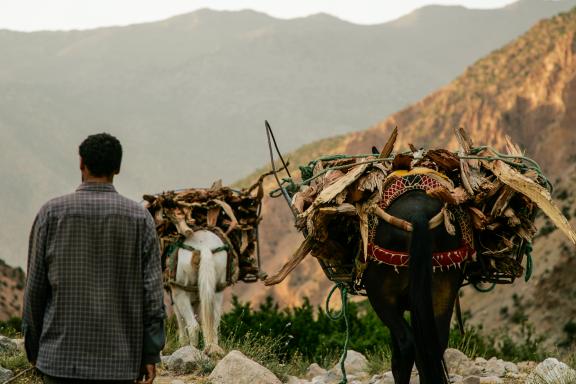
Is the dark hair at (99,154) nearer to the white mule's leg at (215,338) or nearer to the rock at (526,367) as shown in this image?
the white mule's leg at (215,338)

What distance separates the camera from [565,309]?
28375mm

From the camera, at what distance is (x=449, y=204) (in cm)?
638

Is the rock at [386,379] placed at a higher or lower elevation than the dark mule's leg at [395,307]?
lower

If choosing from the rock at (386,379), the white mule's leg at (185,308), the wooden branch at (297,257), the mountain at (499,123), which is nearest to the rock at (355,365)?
the rock at (386,379)

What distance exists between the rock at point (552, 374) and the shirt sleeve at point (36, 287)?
15.7 feet

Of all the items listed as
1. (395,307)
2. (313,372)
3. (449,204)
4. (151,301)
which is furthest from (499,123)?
(151,301)

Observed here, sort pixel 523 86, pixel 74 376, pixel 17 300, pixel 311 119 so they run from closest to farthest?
pixel 74 376, pixel 17 300, pixel 523 86, pixel 311 119

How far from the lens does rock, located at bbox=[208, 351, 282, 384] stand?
26.8 ft

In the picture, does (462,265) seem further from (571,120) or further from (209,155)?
(209,155)

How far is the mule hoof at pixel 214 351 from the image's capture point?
9.85m

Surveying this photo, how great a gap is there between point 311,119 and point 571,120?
151 metres

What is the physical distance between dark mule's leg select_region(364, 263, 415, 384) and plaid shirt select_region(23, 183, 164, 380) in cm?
253

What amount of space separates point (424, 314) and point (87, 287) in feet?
8.29

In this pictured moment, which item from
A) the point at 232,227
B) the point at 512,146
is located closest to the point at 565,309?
the point at 232,227
